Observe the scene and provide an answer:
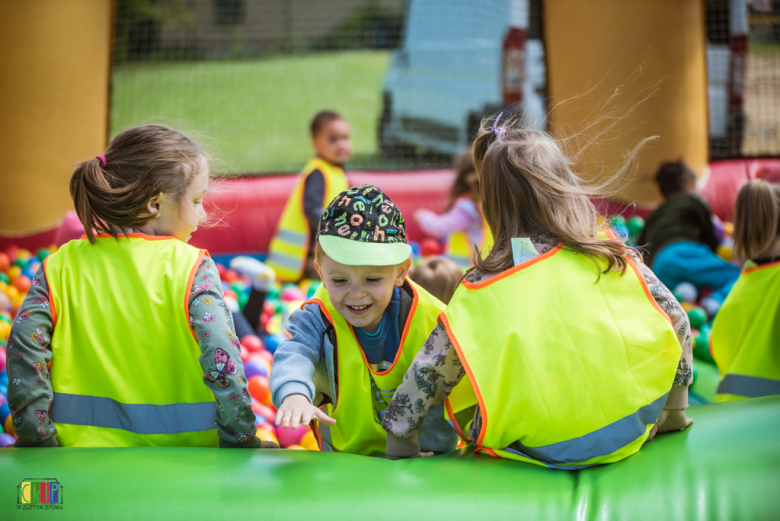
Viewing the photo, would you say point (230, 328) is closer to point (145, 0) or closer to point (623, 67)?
point (623, 67)

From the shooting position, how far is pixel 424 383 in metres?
1.54

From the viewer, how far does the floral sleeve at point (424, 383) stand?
4.96 ft

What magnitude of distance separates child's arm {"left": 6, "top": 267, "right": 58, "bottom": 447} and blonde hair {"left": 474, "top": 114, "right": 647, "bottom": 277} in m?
1.01

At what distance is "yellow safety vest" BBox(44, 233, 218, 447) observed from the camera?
1623 mm

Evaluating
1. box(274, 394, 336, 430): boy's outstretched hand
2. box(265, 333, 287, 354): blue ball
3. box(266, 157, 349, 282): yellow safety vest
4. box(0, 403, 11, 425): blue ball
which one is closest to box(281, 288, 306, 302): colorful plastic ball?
box(266, 157, 349, 282): yellow safety vest

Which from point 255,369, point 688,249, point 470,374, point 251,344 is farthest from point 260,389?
point 688,249

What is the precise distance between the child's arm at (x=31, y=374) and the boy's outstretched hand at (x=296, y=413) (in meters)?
0.57

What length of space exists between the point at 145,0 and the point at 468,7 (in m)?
4.73

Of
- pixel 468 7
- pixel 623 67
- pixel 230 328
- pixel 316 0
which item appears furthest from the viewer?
pixel 316 0

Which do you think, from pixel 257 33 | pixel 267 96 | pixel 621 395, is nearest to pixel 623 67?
pixel 621 395

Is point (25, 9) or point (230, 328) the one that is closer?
point (230, 328)

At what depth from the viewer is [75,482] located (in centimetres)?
144

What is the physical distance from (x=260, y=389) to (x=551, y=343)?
168 centimetres

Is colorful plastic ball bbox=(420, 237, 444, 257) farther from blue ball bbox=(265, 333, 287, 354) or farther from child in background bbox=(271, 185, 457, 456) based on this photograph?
child in background bbox=(271, 185, 457, 456)
